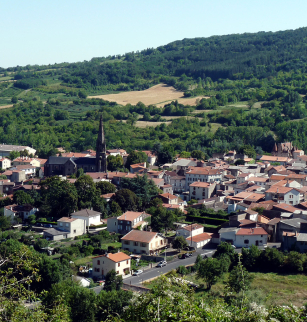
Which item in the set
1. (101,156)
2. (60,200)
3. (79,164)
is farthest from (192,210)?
(79,164)

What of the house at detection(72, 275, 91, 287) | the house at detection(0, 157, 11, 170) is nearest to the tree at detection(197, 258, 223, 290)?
the house at detection(72, 275, 91, 287)

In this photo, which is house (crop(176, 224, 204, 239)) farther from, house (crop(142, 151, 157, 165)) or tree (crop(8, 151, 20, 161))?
tree (crop(8, 151, 20, 161))

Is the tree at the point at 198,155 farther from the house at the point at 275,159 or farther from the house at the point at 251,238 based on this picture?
the house at the point at 251,238

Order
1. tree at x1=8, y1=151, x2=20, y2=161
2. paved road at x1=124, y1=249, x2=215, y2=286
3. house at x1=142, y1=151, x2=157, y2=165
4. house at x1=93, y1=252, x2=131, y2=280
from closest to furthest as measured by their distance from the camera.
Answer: paved road at x1=124, y1=249, x2=215, y2=286, house at x1=93, y1=252, x2=131, y2=280, house at x1=142, y1=151, x2=157, y2=165, tree at x1=8, y1=151, x2=20, y2=161

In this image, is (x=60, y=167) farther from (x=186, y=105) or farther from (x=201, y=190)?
(x=186, y=105)

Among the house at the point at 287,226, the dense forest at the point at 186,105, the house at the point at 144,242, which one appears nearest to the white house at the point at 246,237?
the house at the point at 287,226
